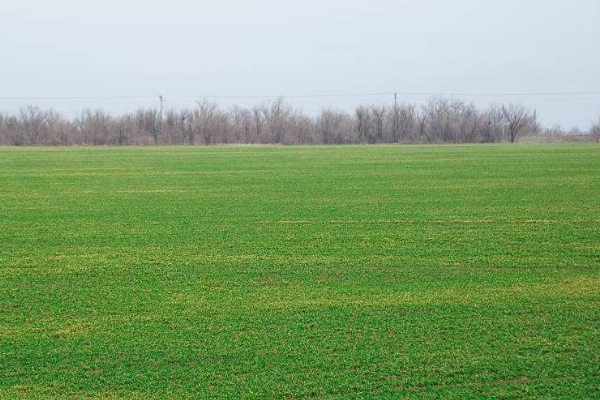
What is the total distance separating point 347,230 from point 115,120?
3692 inches

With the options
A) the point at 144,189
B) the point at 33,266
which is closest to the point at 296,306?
the point at 33,266

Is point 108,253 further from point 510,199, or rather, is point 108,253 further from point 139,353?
point 510,199

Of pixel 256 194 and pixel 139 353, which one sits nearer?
pixel 139 353

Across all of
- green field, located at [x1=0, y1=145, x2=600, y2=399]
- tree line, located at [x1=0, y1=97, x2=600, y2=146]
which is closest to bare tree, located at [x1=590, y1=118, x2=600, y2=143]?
tree line, located at [x1=0, y1=97, x2=600, y2=146]

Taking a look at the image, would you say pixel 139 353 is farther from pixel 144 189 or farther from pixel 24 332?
pixel 144 189

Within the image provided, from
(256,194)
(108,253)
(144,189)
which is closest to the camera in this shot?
(108,253)

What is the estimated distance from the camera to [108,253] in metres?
11.5

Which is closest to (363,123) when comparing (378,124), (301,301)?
(378,124)

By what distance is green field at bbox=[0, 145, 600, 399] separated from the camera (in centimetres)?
588

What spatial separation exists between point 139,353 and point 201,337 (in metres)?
0.68

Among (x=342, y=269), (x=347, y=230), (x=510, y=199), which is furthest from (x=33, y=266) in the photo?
(x=510, y=199)

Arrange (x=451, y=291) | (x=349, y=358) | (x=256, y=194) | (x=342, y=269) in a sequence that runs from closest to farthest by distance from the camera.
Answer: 1. (x=349, y=358)
2. (x=451, y=291)
3. (x=342, y=269)
4. (x=256, y=194)

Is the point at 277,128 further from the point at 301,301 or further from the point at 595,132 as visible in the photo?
the point at 301,301

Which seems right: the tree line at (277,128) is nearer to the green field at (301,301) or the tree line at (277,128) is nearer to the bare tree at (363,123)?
the bare tree at (363,123)
